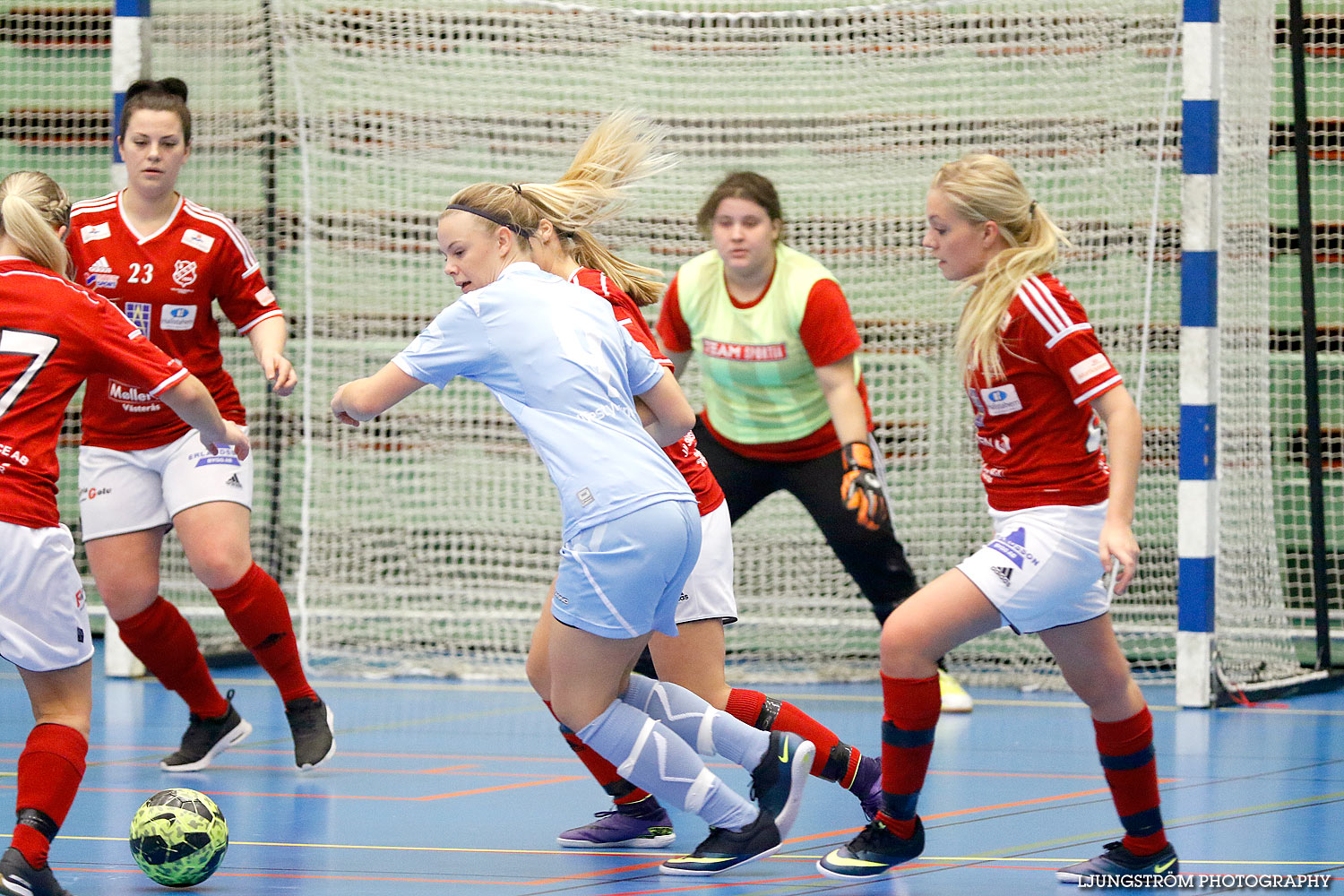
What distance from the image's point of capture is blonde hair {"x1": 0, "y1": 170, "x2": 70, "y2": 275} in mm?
3350

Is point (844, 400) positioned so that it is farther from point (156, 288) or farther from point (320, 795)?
point (156, 288)

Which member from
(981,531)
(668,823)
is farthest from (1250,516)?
(668,823)

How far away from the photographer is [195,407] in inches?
140

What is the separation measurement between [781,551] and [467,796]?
10.2 feet

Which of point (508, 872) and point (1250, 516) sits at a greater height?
point (1250, 516)

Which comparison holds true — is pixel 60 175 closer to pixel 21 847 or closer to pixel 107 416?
pixel 107 416

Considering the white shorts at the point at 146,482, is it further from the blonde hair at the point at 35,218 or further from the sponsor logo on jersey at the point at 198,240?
the blonde hair at the point at 35,218

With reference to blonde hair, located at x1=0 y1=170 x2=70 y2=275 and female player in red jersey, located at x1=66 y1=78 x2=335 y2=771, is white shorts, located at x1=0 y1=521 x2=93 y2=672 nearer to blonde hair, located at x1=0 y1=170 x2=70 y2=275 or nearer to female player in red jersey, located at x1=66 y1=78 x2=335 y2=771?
blonde hair, located at x1=0 y1=170 x2=70 y2=275

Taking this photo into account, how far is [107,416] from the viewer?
4.88 m

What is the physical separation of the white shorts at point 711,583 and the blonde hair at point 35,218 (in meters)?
1.48

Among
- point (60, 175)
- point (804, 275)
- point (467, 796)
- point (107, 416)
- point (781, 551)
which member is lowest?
point (467, 796)

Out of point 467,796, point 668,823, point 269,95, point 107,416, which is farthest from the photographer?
point 269,95

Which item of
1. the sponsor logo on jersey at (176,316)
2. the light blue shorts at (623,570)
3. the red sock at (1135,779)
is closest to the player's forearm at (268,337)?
the sponsor logo on jersey at (176,316)

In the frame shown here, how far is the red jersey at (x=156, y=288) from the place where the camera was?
4859 millimetres
